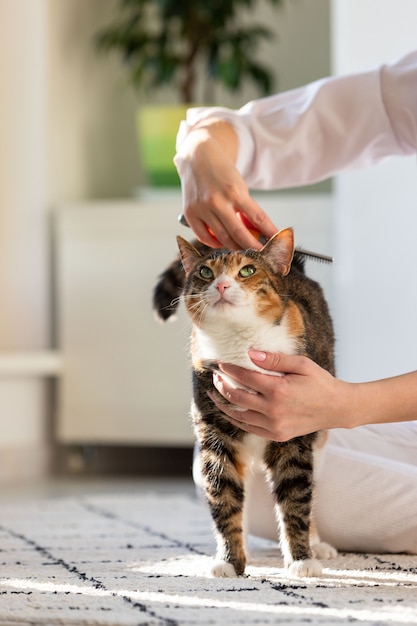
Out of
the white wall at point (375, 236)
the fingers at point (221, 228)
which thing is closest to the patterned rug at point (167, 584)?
the fingers at point (221, 228)

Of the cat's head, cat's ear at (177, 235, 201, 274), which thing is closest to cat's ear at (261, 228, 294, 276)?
the cat's head

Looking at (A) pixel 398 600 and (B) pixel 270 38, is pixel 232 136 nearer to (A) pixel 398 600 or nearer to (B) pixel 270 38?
(A) pixel 398 600

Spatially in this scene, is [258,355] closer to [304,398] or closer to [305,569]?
[304,398]

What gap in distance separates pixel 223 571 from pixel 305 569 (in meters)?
0.11

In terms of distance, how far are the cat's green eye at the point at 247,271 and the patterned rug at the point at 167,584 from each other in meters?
0.39

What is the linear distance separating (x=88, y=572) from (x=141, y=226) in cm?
177

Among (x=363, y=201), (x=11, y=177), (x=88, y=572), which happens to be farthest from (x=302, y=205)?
(x=88, y=572)

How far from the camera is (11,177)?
10.7 ft

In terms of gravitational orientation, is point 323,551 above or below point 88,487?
above

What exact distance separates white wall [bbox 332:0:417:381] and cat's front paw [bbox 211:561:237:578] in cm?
123

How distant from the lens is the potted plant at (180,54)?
10.5 feet

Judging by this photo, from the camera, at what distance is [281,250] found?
1352 millimetres

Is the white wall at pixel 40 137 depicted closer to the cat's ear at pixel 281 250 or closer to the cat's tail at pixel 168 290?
the cat's tail at pixel 168 290

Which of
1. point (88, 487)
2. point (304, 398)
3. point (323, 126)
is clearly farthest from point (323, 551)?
point (88, 487)
